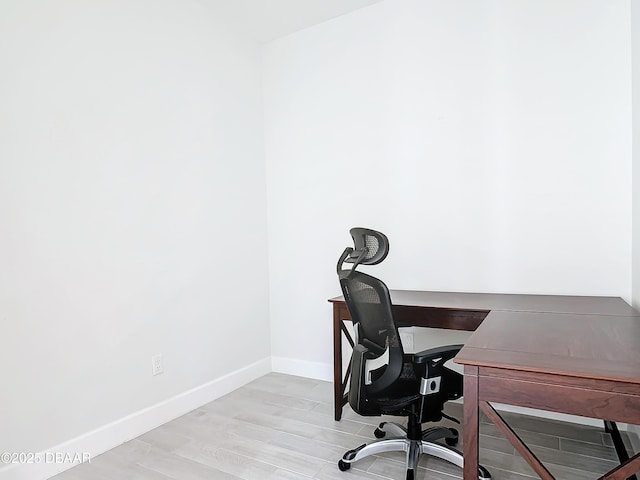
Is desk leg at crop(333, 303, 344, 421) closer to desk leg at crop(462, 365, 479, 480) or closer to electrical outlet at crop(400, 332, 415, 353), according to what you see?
electrical outlet at crop(400, 332, 415, 353)

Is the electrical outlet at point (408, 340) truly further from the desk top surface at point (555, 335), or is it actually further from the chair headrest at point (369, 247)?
the chair headrest at point (369, 247)

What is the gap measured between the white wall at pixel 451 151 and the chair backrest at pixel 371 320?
3.43 ft

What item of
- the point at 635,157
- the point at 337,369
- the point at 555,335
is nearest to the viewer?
the point at 555,335

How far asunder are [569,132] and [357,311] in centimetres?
161

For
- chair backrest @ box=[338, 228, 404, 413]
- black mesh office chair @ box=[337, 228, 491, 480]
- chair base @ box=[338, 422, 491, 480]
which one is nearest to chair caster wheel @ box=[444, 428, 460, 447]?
chair base @ box=[338, 422, 491, 480]

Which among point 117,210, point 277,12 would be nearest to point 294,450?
point 117,210

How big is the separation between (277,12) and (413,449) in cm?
287

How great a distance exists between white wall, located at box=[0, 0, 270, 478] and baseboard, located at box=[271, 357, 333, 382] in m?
0.26

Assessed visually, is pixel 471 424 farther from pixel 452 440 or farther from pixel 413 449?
pixel 452 440

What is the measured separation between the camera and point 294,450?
2.11m

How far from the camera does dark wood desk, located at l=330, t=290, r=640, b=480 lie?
43.3 inches

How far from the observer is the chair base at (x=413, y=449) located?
1.80 m

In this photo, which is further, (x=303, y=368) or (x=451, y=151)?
(x=303, y=368)

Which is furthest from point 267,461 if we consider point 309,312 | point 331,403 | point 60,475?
point 309,312
